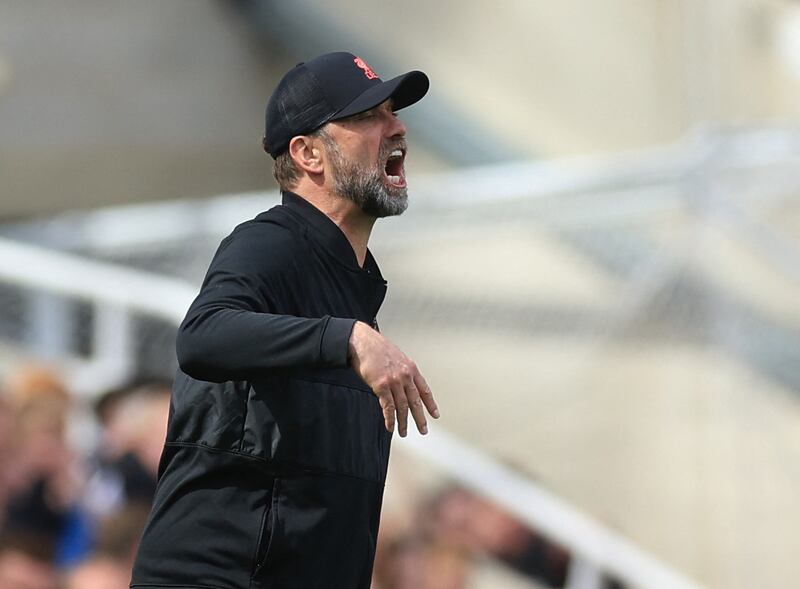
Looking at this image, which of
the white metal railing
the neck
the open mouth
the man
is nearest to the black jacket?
the man

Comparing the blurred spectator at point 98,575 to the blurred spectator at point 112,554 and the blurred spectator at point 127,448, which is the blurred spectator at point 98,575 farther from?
the blurred spectator at point 127,448

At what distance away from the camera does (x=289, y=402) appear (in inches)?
94.7

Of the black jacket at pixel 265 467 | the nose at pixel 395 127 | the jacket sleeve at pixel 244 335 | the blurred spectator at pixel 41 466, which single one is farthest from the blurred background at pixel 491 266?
the jacket sleeve at pixel 244 335

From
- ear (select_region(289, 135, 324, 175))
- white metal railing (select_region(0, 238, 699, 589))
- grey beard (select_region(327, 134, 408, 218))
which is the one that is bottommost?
grey beard (select_region(327, 134, 408, 218))

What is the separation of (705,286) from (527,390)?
1.08m

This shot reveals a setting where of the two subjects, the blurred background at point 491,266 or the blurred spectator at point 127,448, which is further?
the blurred background at point 491,266

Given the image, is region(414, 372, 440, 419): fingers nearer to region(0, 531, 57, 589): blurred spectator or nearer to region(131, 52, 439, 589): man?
region(131, 52, 439, 589): man

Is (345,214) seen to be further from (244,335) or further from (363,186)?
(244,335)

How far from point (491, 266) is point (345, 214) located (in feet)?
17.2

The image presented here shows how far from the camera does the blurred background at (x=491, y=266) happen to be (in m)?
5.52

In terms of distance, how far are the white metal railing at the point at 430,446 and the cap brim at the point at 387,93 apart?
3.06 m

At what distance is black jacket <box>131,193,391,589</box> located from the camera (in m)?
2.39

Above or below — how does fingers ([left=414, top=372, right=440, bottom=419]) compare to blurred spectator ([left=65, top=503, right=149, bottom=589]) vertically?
below

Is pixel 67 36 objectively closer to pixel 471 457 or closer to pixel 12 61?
pixel 12 61
